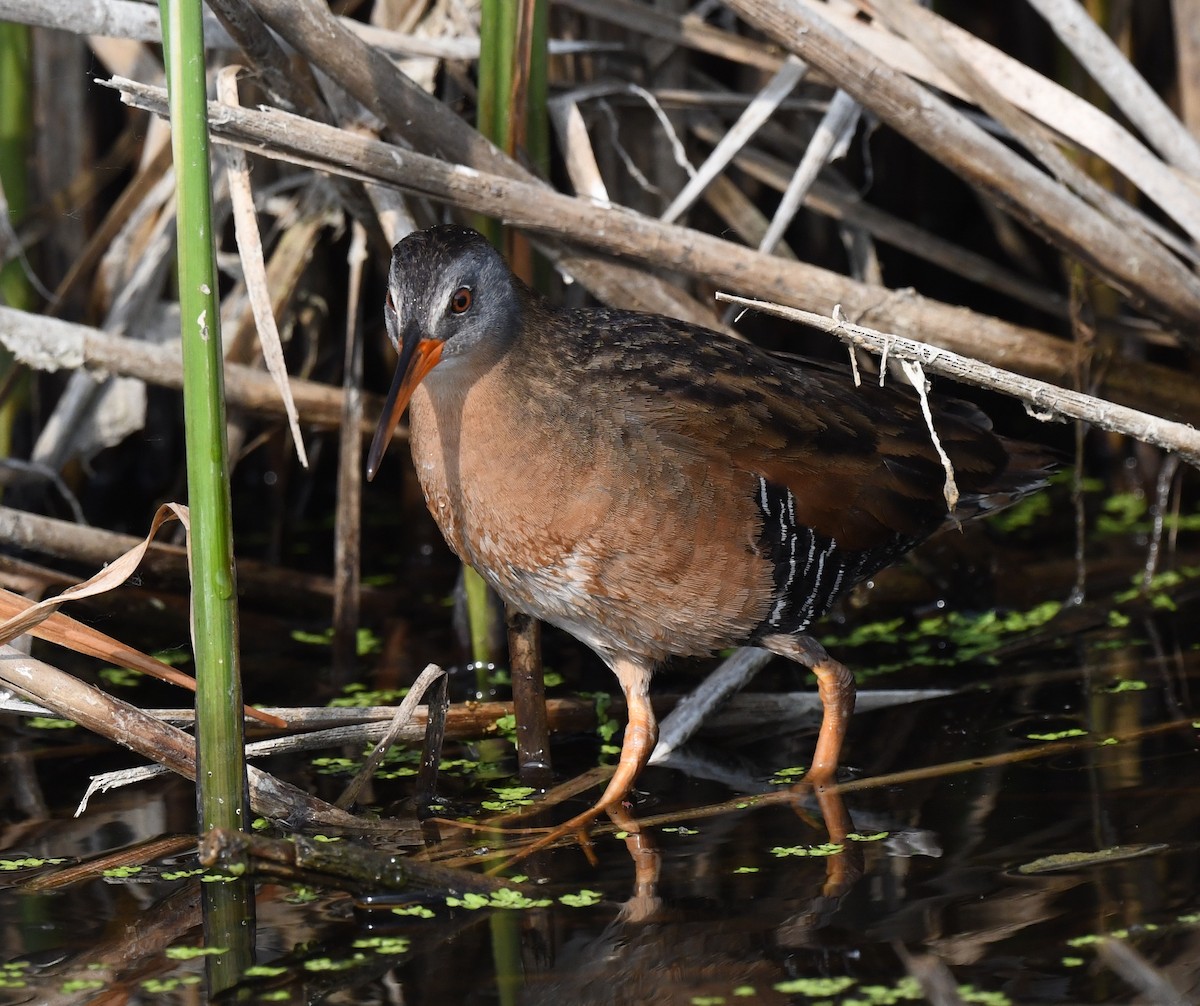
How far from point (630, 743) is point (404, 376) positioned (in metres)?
0.85

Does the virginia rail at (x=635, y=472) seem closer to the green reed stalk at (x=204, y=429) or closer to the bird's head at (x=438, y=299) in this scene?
the bird's head at (x=438, y=299)

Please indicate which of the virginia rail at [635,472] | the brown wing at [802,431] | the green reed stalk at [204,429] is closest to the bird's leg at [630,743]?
the virginia rail at [635,472]

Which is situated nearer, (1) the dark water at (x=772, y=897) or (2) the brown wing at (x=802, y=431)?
(1) the dark water at (x=772, y=897)

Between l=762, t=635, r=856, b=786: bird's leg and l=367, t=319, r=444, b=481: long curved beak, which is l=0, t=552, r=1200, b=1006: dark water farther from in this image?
l=367, t=319, r=444, b=481: long curved beak

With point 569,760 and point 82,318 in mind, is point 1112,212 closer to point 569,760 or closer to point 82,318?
point 569,760

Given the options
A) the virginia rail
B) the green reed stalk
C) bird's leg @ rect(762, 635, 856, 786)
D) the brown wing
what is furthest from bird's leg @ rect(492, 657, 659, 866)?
the green reed stalk

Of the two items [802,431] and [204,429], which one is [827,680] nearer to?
[802,431]

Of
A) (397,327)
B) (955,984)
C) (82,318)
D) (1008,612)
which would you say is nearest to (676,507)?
(397,327)

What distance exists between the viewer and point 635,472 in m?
2.66

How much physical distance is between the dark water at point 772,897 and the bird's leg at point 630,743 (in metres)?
0.05

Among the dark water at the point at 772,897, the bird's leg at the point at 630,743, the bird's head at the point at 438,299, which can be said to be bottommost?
the dark water at the point at 772,897

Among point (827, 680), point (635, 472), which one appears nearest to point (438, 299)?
point (635, 472)

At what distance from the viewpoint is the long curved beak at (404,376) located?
249 cm

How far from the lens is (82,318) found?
4051mm
